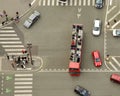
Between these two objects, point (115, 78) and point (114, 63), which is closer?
point (115, 78)

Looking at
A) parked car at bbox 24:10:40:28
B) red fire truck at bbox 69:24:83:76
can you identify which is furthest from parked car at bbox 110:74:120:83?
parked car at bbox 24:10:40:28

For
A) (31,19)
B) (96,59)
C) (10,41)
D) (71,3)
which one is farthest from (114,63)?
(10,41)

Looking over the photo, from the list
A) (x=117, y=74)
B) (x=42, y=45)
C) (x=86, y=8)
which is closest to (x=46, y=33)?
(x=42, y=45)

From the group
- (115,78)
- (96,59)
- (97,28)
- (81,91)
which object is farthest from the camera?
(97,28)

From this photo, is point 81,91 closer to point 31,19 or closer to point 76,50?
point 76,50

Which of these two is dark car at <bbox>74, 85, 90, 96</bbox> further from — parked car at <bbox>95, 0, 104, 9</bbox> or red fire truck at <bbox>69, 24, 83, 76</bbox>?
parked car at <bbox>95, 0, 104, 9</bbox>

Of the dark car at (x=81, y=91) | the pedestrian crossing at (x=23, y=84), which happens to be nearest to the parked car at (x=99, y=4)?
the dark car at (x=81, y=91)
